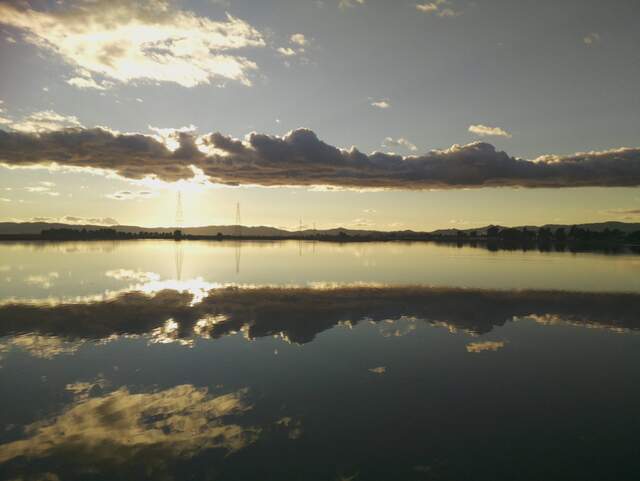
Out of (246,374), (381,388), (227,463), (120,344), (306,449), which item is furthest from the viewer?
(120,344)

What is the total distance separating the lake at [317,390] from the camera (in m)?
12.5

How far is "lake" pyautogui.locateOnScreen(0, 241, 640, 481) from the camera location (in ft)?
41.0

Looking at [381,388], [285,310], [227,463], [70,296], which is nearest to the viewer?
[227,463]

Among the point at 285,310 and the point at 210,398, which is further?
the point at 285,310

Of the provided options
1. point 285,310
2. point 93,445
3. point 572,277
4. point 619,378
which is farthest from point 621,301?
point 93,445

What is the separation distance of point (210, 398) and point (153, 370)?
4980 millimetres

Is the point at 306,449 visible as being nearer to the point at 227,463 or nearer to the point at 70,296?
the point at 227,463

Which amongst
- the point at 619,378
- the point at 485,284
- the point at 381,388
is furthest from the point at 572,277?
the point at 381,388

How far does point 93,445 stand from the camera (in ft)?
43.6

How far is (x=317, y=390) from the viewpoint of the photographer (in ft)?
59.2

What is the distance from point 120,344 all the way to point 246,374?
9.83 meters

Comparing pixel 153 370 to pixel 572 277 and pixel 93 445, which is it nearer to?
pixel 93 445

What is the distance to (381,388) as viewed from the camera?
1834 centimetres

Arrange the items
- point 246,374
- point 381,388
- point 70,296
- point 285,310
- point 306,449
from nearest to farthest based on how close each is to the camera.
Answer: point 306,449
point 381,388
point 246,374
point 285,310
point 70,296
